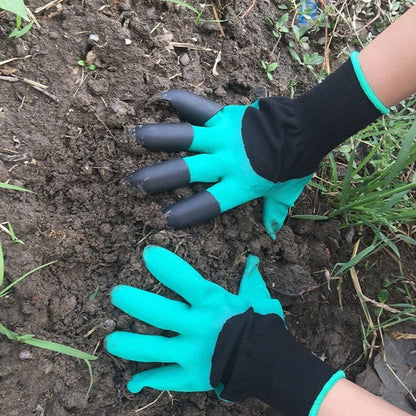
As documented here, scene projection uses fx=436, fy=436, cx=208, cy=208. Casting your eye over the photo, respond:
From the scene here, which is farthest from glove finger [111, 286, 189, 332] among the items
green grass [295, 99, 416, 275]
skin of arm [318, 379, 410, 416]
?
green grass [295, 99, 416, 275]

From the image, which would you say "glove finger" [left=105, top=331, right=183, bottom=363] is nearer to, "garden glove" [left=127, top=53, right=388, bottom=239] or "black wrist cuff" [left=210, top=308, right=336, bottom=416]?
"black wrist cuff" [left=210, top=308, right=336, bottom=416]

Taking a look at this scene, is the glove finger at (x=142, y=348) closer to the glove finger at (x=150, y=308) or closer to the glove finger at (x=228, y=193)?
the glove finger at (x=150, y=308)

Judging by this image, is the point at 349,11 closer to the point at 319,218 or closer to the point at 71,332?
the point at 319,218

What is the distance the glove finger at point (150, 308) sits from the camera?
3.84 feet

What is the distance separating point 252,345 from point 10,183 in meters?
0.79

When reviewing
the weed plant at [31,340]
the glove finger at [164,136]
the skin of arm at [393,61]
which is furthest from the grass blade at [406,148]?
the weed plant at [31,340]

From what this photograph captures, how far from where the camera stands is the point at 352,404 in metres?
1.10

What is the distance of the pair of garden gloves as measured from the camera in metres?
1.18

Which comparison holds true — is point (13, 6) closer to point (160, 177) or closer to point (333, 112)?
point (160, 177)

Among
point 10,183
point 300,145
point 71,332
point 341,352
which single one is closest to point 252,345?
point 341,352

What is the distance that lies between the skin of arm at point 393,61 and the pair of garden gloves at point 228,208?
0.03m

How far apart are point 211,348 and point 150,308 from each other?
0.70 ft

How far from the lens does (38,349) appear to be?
3.73ft

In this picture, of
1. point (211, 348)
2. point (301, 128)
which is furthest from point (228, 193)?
point (211, 348)
